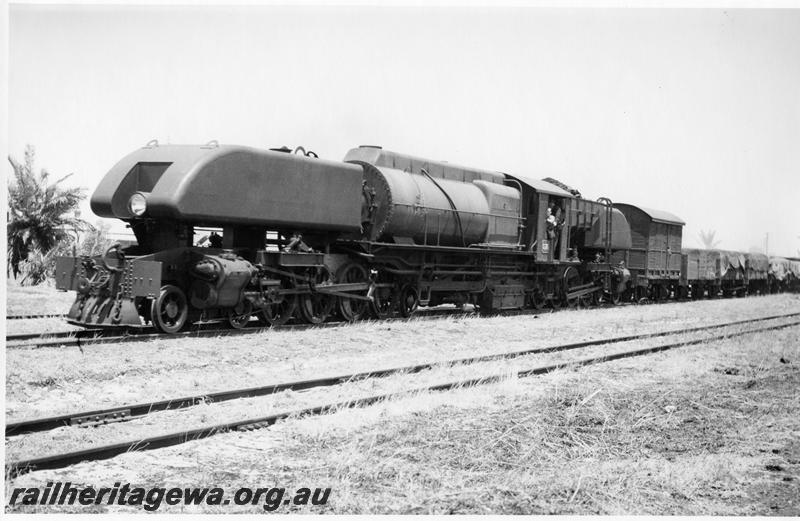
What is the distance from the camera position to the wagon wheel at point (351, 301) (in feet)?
47.6

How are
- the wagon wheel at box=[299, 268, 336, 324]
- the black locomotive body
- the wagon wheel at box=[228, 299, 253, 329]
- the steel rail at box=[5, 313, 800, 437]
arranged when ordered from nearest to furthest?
the steel rail at box=[5, 313, 800, 437] < the black locomotive body < the wagon wheel at box=[228, 299, 253, 329] < the wagon wheel at box=[299, 268, 336, 324]

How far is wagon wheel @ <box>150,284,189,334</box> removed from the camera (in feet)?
37.1

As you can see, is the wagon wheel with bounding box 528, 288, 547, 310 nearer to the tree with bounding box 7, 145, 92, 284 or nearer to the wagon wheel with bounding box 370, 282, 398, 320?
the wagon wheel with bounding box 370, 282, 398, 320

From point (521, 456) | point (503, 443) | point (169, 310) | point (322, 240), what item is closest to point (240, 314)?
point (169, 310)

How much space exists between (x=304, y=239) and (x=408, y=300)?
134 inches

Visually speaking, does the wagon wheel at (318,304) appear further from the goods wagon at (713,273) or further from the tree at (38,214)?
the goods wagon at (713,273)

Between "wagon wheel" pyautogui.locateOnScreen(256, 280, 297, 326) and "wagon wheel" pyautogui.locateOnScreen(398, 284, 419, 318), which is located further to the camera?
"wagon wheel" pyautogui.locateOnScreen(398, 284, 419, 318)

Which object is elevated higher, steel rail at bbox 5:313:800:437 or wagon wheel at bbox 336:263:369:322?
wagon wheel at bbox 336:263:369:322

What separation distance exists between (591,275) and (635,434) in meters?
16.9

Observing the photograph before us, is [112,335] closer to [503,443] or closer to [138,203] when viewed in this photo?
[138,203]

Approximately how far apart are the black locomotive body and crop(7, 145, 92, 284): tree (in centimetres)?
607

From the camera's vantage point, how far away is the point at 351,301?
49.3 ft

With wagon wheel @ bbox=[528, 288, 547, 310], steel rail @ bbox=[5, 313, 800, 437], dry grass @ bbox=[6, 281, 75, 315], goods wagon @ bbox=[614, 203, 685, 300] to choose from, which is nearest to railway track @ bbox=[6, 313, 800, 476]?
steel rail @ bbox=[5, 313, 800, 437]

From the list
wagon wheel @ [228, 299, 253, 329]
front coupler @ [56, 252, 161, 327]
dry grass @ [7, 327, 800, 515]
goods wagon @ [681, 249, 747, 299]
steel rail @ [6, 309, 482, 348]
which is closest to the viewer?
dry grass @ [7, 327, 800, 515]
